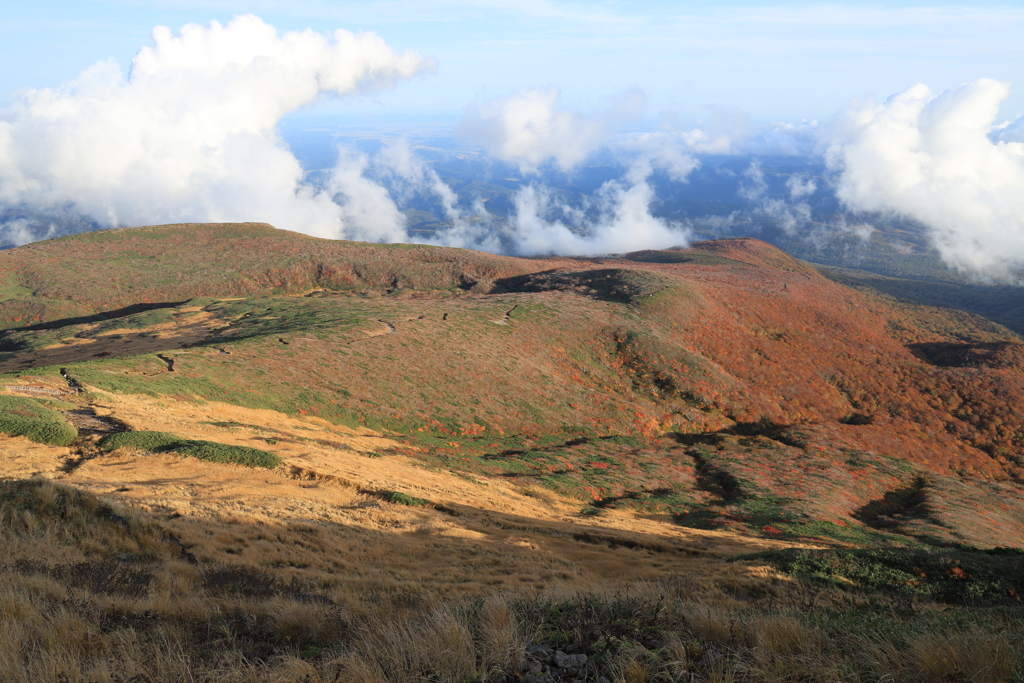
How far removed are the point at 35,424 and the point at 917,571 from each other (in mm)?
28566

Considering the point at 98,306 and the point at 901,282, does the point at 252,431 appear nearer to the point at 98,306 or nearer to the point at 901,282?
the point at 98,306

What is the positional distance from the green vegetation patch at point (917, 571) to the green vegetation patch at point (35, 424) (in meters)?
23.3

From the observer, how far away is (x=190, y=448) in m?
18.7

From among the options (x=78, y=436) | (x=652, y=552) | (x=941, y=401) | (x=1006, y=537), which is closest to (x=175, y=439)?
(x=78, y=436)

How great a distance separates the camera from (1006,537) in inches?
1144

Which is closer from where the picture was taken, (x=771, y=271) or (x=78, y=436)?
(x=78, y=436)

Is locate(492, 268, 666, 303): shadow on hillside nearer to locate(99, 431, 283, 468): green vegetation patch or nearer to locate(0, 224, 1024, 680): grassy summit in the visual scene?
locate(0, 224, 1024, 680): grassy summit

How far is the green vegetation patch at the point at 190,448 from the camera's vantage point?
60.3 feet

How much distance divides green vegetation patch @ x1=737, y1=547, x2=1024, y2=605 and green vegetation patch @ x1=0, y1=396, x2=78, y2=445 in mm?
23332

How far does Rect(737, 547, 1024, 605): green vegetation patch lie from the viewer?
1359 centimetres

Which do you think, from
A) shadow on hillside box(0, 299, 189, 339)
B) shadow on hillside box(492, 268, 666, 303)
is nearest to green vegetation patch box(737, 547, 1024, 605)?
shadow on hillside box(492, 268, 666, 303)

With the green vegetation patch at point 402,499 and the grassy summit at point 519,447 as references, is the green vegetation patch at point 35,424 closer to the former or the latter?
the grassy summit at point 519,447

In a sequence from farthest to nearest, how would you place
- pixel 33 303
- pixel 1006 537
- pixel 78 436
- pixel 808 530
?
pixel 33 303
pixel 1006 537
pixel 808 530
pixel 78 436

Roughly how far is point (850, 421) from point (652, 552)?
43128mm
